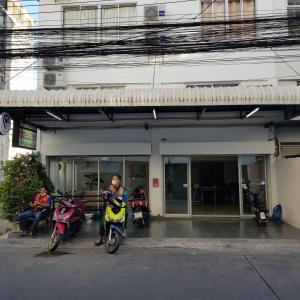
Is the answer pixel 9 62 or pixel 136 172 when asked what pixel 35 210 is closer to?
pixel 136 172

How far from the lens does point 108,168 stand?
13.1m

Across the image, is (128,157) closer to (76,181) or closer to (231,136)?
(76,181)

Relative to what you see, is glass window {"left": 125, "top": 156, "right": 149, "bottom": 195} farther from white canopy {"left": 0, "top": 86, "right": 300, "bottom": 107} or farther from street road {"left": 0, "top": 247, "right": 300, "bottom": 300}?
street road {"left": 0, "top": 247, "right": 300, "bottom": 300}

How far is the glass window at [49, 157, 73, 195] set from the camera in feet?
43.9

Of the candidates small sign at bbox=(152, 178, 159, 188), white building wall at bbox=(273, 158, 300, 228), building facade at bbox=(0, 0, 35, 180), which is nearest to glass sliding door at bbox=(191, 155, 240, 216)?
small sign at bbox=(152, 178, 159, 188)

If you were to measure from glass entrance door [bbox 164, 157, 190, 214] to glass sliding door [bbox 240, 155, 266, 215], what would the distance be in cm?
202

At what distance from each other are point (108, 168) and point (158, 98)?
14.7ft

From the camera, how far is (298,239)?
8820 mm

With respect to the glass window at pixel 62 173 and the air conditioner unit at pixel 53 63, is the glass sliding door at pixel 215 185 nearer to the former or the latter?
the glass window at pixel 62 173

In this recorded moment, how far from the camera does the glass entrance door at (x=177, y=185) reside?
42.5ft

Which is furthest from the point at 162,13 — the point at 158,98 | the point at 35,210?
the point at 35,210

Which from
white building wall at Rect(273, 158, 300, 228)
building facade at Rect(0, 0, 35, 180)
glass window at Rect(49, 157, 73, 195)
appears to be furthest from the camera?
building facade at Rect(0, 0, 35, 180)

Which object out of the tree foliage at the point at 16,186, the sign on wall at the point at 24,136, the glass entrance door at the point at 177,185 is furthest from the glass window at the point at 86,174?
the tree foliage at the point at 16,186

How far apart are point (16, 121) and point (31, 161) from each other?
4.28 feet
